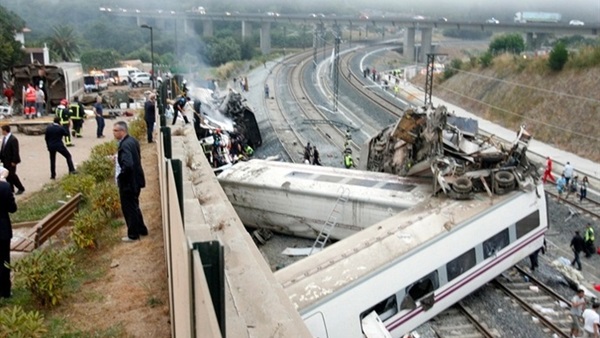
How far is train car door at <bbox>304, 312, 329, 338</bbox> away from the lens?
1113cm

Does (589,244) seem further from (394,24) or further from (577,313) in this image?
(394,24)

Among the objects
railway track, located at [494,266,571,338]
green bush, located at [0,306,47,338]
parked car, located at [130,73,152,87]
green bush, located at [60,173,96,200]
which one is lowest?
railway track, located at [494,266,571,338]

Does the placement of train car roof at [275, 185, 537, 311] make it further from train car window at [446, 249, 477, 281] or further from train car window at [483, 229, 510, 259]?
train car window at [446, 249, 477, 281]

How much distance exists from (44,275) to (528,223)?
12.4 m

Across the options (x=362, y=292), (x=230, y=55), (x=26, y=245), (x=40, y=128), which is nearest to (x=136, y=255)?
(x=26, y=245)

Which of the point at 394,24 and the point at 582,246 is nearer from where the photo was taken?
the point at 582,246

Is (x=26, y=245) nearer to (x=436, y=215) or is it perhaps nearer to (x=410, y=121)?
(x=436, y=215)

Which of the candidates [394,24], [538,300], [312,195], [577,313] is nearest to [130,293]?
[312,195]

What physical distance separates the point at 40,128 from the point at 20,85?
8177 millimetres

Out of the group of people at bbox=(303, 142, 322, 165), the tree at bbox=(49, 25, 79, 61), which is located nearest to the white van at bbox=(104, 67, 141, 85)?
the tree at bbox=(49, 25, 79, 61)

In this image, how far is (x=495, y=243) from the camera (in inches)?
600

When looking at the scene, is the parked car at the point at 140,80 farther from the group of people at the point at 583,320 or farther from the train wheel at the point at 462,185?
the group of people at the point at 583,320

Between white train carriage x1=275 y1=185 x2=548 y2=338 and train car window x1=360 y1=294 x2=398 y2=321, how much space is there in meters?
0.02

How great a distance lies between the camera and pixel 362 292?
39.3 feet
